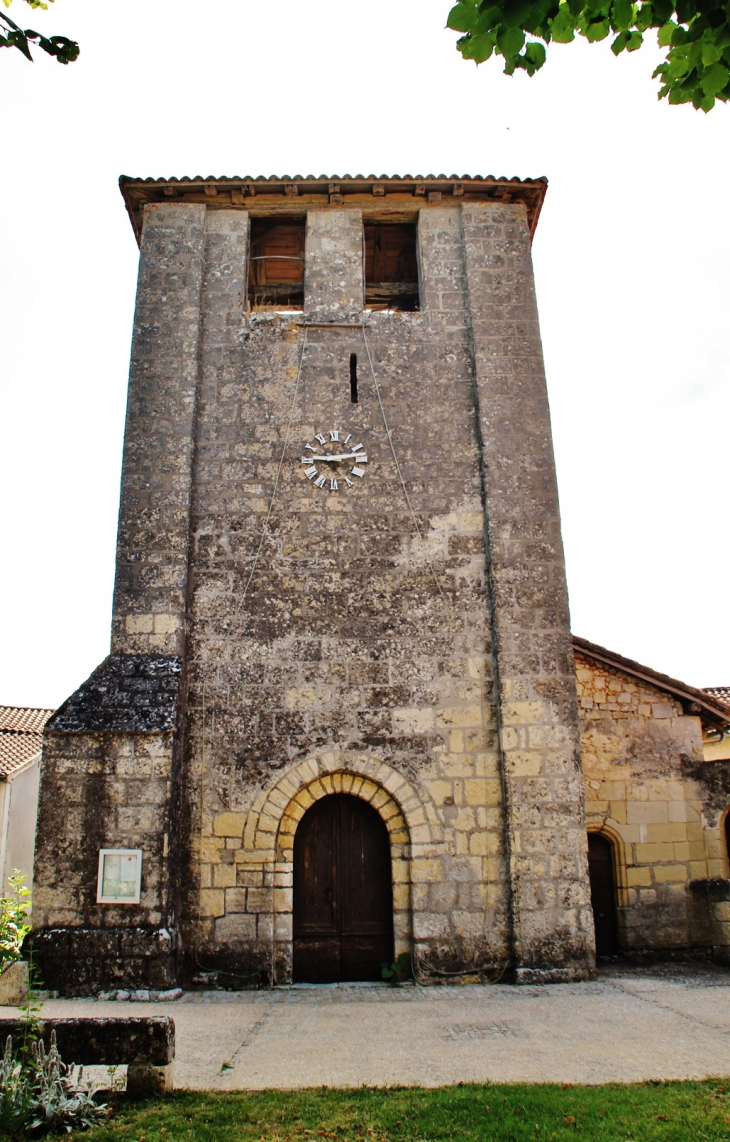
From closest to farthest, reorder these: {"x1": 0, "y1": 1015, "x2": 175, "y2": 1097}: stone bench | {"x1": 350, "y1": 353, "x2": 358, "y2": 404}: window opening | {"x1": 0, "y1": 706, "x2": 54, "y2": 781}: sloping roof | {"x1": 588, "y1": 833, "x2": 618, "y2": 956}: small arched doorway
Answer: {"x1": 0, "y1": 1015, "x2": 175, "y2": 1097}: stone bench → {"x1": 350, "y1": 353, "x2": 358, "y2": 404}: window opening → {"x1": 588, "y1": 833, "x2": 618, "y2": 956}: small arched doorway → {"x1": 0, "y1": 706, "x2": 54, "y2": 781}: sloping roof

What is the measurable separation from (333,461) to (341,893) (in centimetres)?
467

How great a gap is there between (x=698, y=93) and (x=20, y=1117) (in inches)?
226

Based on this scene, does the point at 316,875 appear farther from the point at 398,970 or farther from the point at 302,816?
the point at 398,970

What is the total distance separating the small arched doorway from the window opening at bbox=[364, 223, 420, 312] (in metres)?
7.32

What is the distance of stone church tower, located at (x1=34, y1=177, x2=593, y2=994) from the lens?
7.56m

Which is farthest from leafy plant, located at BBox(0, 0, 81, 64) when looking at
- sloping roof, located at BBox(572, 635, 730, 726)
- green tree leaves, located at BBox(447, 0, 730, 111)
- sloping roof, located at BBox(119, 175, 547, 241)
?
sloping roof, located at BBox(572, 635, 730, 726)

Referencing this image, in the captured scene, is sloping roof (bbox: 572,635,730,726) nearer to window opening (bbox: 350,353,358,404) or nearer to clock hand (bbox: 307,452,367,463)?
clock hand (bbox: 307,452,367,463)

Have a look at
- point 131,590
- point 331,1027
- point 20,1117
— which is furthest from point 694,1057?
point 131,590

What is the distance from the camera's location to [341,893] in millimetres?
7984

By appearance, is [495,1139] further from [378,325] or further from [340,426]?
[378,325]

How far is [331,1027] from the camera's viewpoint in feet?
19.4

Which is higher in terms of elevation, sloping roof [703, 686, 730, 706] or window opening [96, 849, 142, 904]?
sloping roof [703, 686, 730, 706]

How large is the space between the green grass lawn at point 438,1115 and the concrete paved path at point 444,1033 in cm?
24

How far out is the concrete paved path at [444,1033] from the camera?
4.76 m
